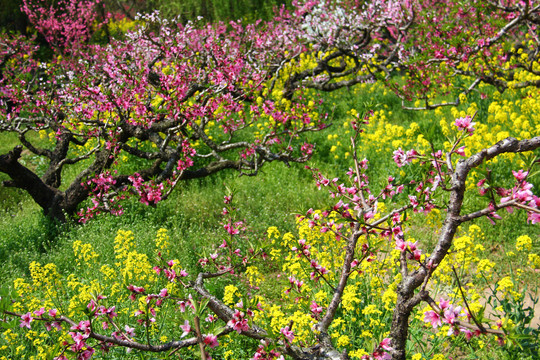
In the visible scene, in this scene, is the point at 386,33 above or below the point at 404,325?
above

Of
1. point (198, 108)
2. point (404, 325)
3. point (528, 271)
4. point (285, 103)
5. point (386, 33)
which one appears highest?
point (386, 33)

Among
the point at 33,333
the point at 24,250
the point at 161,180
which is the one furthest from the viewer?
the point at 161,180

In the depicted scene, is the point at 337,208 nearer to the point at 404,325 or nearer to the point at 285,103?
the point at 404,325

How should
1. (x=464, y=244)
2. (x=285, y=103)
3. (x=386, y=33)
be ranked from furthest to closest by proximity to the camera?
(x=386, y=33)
(x=285, y=103)
(x=464, y=244)

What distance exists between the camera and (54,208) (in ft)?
21.2

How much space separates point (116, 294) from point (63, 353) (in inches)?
90.7

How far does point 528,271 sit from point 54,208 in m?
6.27

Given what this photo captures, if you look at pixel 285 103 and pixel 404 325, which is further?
pixel 285 103

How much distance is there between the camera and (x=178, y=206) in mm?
6480

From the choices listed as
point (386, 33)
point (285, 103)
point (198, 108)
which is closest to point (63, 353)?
point (198, 108)

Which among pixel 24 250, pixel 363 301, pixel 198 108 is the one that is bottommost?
pixel 24 250

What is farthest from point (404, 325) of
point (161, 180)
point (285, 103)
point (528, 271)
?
point (285, 103)

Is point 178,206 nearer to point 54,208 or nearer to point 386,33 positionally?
point 54,208

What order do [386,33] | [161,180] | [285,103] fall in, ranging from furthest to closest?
[386,33] → [285,103] → [161,180]
